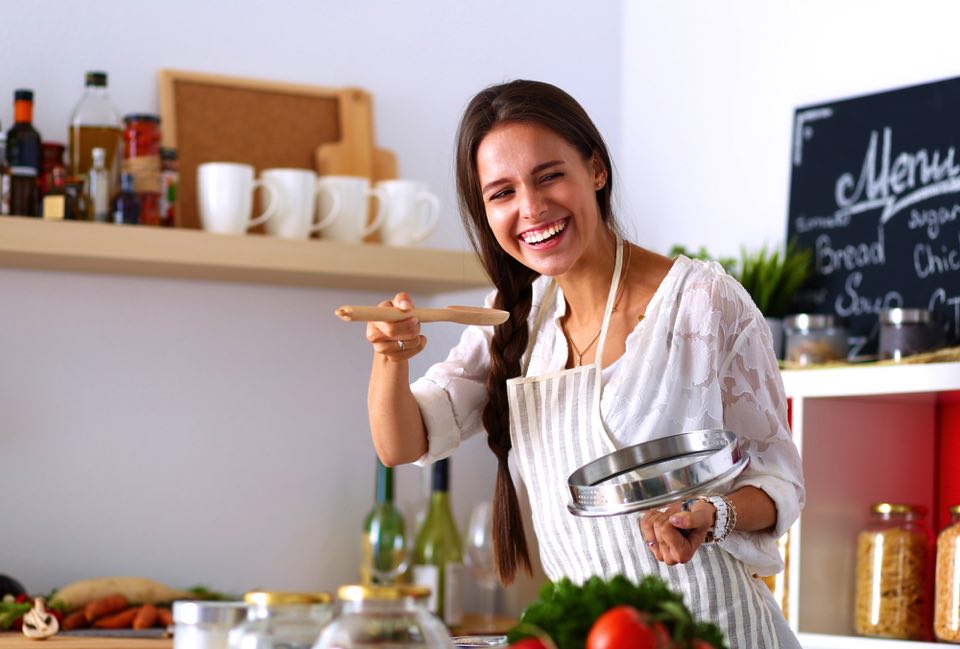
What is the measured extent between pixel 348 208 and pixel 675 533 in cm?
139

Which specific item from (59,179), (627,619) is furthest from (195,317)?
(627,619)

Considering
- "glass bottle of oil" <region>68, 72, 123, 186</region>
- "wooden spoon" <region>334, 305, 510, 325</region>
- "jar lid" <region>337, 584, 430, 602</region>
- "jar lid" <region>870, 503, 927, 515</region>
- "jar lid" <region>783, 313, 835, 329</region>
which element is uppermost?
"glass bottle of oil" <region>68, 72, 123, 186</region>

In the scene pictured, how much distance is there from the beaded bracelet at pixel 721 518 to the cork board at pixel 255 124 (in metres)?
1.45

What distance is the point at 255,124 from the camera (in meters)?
2.58

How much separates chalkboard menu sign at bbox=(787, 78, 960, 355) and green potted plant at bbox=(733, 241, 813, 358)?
43 mm

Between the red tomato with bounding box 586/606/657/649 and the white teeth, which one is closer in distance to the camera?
the red tomato with bounding box 586/606/657/649

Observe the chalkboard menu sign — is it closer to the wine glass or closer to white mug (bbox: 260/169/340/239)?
the wine glass

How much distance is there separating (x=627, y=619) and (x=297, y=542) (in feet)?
6.26

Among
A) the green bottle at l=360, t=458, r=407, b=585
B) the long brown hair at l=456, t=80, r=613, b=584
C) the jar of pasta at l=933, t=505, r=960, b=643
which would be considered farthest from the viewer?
the green bottle at l=360, t=458, r=407, b=585

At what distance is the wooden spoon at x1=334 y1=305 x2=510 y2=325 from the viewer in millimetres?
1172

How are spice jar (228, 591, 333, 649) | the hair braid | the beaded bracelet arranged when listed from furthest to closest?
the hair braid < the beaded bracelet < spice jar (228, 591, 333, 649)

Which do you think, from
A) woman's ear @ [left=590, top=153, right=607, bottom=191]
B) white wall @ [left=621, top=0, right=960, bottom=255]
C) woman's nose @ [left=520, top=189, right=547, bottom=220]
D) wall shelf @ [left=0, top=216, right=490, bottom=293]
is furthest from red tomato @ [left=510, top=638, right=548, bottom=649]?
white wall @ [left=621, top=0, right=960, bottom=255]

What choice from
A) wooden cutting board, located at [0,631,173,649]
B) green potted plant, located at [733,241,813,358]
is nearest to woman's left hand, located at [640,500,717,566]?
wooden cutting board, located at [0,631,173,649]

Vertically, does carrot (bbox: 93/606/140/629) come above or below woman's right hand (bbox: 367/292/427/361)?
below
